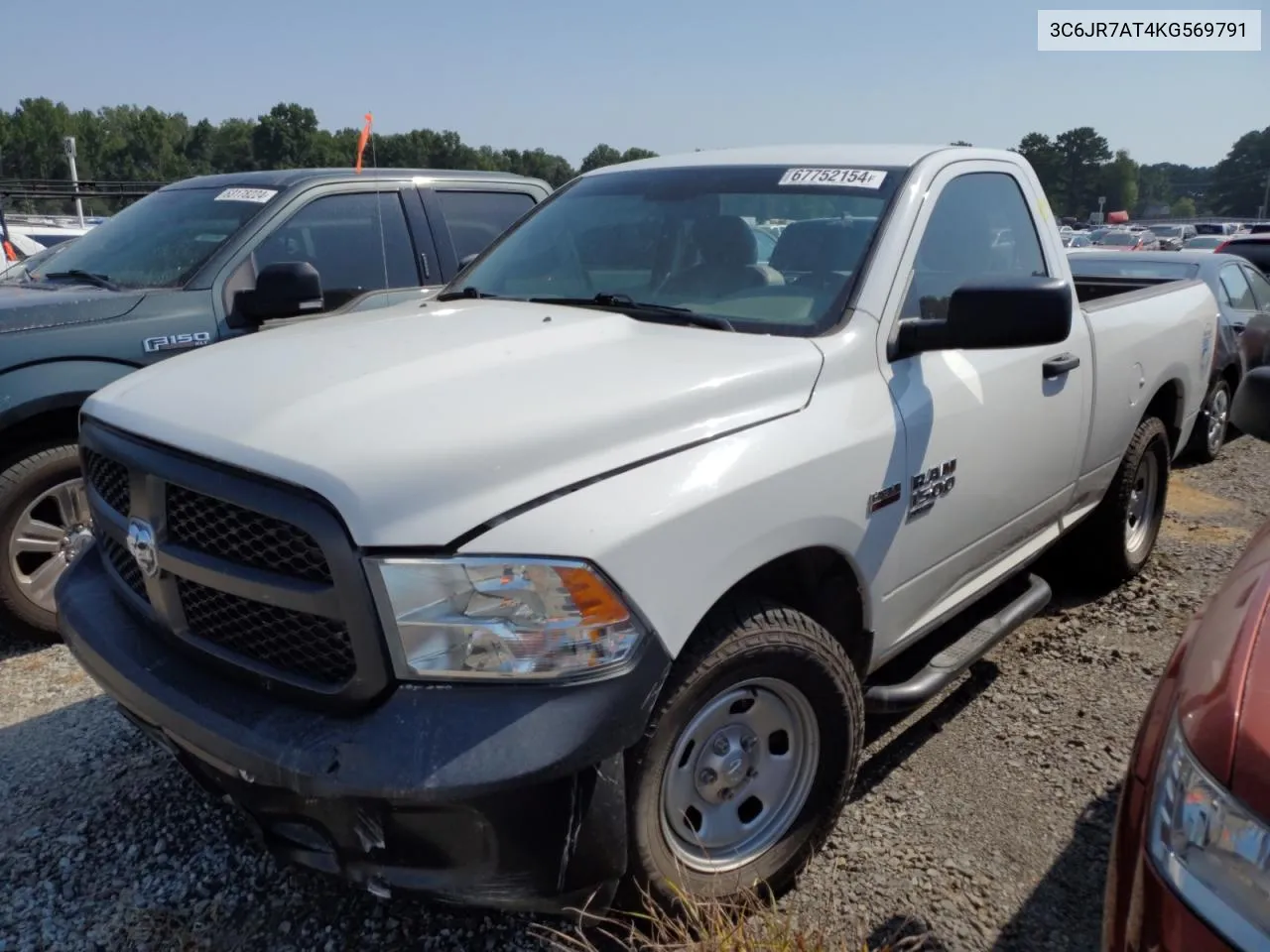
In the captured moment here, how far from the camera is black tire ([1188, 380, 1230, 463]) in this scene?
7.67 metres

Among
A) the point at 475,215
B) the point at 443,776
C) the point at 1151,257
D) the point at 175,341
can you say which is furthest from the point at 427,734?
the point at 1151,257

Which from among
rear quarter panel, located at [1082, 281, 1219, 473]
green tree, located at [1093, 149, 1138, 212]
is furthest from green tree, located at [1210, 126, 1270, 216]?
rear quarter panel, located at [1082, 281, 1219, 473]

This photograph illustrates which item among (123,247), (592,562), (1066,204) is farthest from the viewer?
(1066,204)

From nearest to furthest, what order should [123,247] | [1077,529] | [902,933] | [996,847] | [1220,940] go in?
1. [1220,940]
2. [902,933]
3. [996,847]
4. [1077,529]
5. [123,247]

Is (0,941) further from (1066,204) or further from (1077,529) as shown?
(1066,204)

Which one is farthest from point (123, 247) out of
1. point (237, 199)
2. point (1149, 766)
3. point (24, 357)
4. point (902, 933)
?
point (1149, 766)

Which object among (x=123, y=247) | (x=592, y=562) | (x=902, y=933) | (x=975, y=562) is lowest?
(x=902, y=933)

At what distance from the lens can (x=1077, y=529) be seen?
14.9 feet

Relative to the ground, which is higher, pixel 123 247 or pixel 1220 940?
pixel 123 247

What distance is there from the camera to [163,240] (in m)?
4.79

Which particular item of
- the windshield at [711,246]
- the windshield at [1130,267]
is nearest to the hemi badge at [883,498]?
the windshield at [711,246]

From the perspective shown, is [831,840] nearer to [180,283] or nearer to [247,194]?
[180,283]

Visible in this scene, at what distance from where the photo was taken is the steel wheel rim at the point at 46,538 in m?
3.96

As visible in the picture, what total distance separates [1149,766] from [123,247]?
4947 millimetres
